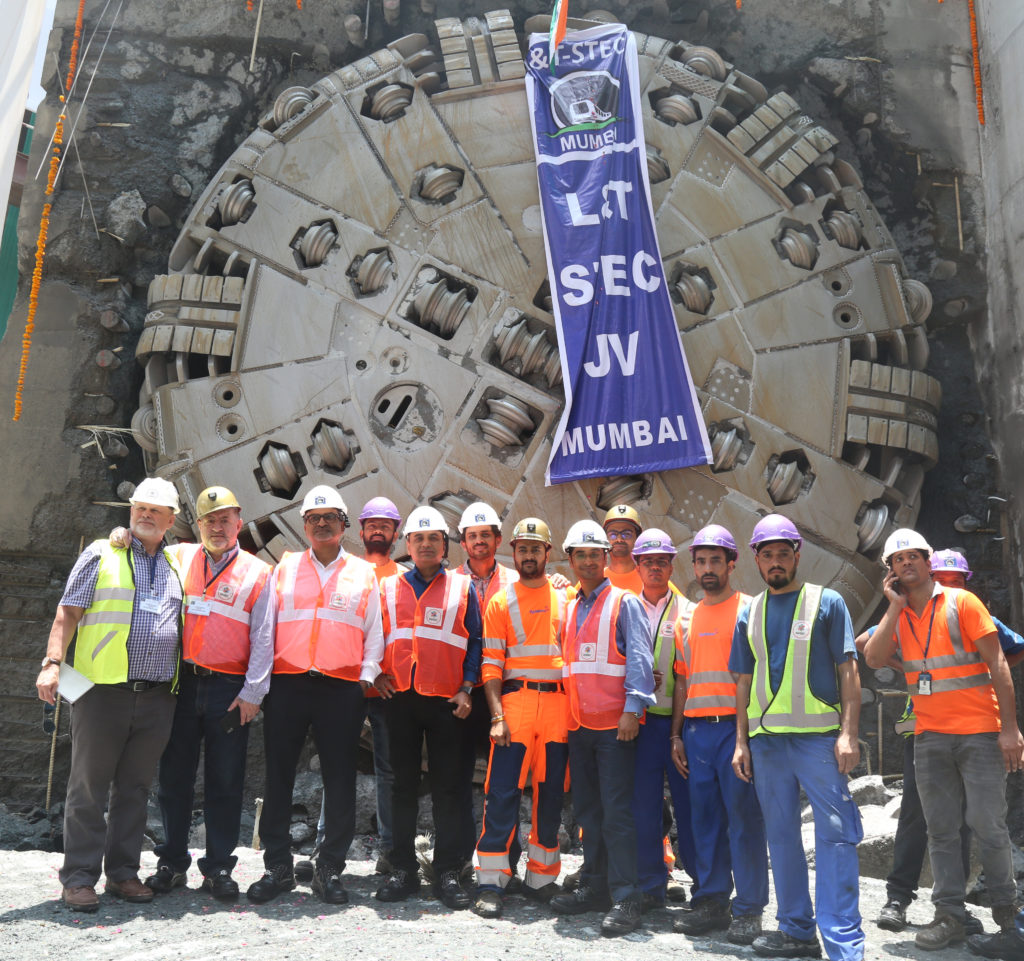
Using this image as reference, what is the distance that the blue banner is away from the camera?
26.8 ft

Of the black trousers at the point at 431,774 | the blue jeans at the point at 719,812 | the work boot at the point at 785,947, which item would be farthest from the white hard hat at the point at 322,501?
the work boot at the point at 785,947

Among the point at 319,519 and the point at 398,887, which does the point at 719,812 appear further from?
the point at 319,519

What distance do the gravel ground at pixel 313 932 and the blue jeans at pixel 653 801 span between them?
0.64 ft

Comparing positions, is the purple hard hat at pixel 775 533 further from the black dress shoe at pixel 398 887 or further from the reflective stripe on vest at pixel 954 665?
the black dress shoe at pixel 398 887

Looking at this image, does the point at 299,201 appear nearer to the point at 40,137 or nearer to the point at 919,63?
the point at 40,137

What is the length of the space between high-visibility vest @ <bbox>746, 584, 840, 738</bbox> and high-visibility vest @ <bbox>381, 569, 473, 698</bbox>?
5.13 ft

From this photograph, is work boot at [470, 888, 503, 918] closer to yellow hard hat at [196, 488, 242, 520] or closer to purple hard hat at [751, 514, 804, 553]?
purple hard hat at [751, 514, 804, 553]

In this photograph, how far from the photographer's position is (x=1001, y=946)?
193 inches

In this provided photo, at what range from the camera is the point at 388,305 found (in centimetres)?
848

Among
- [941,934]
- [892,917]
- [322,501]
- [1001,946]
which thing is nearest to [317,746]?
[322,501]

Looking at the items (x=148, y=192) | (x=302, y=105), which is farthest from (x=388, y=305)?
(x=148, y=192)

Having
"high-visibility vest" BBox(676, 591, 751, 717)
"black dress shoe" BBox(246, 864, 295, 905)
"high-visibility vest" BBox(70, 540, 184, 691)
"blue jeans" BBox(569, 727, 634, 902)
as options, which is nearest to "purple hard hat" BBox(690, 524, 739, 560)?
"high-visibility vest" BBox(676, 591, 751, 717)

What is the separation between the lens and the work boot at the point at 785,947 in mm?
4668

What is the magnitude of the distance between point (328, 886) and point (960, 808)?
3.10 meters
